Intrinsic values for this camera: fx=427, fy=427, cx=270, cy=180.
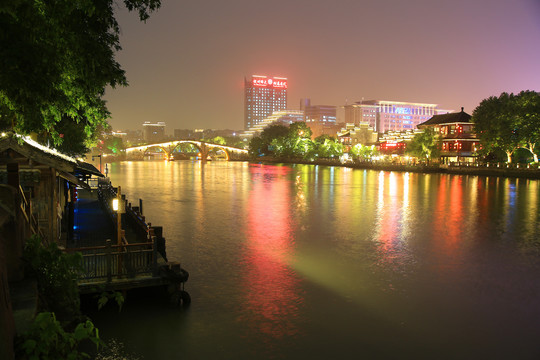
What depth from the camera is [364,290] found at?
14.7m

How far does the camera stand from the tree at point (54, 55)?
299 inches

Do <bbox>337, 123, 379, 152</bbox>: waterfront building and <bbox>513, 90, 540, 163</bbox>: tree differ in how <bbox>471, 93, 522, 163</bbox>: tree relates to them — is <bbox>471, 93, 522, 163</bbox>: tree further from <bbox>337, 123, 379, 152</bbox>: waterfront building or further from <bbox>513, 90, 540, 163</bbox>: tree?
<bbox>337, 123, 379, 152</bbox>: waterfront building

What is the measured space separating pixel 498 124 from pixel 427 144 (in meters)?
18.7

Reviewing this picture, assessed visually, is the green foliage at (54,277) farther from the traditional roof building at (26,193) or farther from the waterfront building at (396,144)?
the waterfront building at (396,144)

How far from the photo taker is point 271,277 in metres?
15.9

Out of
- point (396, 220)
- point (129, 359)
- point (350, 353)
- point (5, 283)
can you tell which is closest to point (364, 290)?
point (350, 353)

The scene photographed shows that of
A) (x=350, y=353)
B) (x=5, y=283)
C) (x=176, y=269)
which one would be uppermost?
(x=5, y=283)

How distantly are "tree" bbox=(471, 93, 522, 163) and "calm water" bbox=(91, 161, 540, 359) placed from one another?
131ft

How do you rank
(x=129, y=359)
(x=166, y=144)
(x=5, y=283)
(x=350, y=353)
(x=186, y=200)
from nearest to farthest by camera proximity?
(x=5, y=283) < (x=129, y=359) < (x=350, y=353) < (x=186, y=200) < (x=166, y=144)

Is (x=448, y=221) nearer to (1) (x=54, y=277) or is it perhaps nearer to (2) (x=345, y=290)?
(2) (x=345, y=290)

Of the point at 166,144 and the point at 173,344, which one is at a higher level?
the point at 166,144

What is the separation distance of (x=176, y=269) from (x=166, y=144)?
172 meters

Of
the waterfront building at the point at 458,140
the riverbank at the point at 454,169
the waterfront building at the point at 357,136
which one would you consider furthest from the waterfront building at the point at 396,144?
the waterfront building at the point at 357,136

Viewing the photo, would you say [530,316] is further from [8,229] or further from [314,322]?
[8,229]
